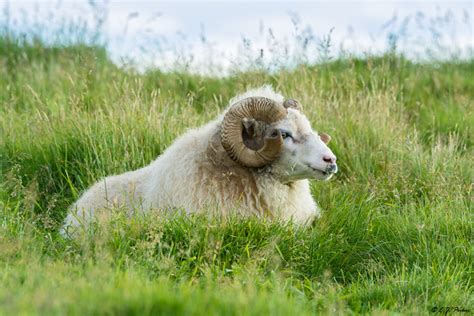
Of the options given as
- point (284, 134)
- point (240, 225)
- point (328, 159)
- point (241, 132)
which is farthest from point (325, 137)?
point (240, 225)

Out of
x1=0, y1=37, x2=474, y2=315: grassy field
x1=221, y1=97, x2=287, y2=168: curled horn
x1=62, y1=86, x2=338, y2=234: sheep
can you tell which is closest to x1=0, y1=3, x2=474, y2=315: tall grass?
x1=0, y1=37, x2=474, y2=315: grassy field

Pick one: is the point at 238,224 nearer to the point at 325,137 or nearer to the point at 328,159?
the point at 328,159

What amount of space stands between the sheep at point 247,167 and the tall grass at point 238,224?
0.49 meters

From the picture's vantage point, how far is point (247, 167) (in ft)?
26.5

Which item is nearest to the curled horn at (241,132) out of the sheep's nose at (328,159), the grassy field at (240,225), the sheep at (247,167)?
the sheep at (247,167)

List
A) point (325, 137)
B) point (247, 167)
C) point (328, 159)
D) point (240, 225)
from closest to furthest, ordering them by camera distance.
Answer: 1. point (240, 225)
2. point (328, 159)
3. point (247, 167)
4. point (325, 137)

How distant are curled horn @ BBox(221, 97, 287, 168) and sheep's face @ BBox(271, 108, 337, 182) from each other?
0.25 ft

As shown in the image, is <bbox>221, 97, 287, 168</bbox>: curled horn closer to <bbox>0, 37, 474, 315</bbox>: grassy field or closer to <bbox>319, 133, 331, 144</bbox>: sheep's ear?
<bbox>319, 133, 331, 144</bbox>: sheep's ear

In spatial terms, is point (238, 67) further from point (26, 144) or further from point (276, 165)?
point (276, 165)

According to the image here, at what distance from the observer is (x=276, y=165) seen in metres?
8.03

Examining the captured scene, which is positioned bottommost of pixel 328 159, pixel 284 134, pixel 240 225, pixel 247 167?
pixel 240 225

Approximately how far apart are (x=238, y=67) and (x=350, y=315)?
7.24m

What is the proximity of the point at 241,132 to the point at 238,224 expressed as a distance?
4.00 feet

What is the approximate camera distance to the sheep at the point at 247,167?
785cm
